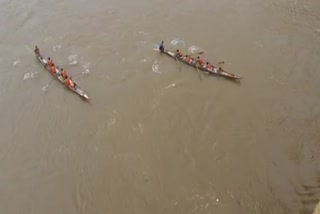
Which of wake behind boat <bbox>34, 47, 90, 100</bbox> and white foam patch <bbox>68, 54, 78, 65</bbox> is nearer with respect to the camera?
wake behind boat <bbox>34, 47, 90, 100</bbox>

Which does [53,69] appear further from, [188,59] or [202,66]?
[202,66]

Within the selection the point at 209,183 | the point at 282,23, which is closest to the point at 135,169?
the point at 209,183

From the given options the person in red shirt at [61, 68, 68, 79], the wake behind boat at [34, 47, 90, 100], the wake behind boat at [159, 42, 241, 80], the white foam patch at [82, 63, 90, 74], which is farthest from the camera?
the white foam patch at [82, 63, 90, 74]

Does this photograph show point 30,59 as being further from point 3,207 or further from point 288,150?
point 288,150

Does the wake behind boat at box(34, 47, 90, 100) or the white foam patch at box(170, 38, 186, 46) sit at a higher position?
the white foam patch at box(170, 38, 186, 46)

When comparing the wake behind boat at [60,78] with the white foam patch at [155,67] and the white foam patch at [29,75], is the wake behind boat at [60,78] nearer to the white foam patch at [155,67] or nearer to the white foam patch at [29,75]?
the white foam patch at [29,75]

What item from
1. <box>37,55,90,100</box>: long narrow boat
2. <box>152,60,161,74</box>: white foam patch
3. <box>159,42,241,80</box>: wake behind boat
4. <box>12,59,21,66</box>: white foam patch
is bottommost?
<box>12,59,21,66</box>: white foam patch

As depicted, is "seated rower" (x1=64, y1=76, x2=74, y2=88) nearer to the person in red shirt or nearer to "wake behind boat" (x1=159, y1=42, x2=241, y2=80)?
the person in red shirt

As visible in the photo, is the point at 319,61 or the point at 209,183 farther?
the point at 319,61

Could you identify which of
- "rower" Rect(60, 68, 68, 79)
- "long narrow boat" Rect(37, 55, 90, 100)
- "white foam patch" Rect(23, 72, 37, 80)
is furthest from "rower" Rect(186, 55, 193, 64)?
"white foam patch" Rect(23, 72, 37, 80)
